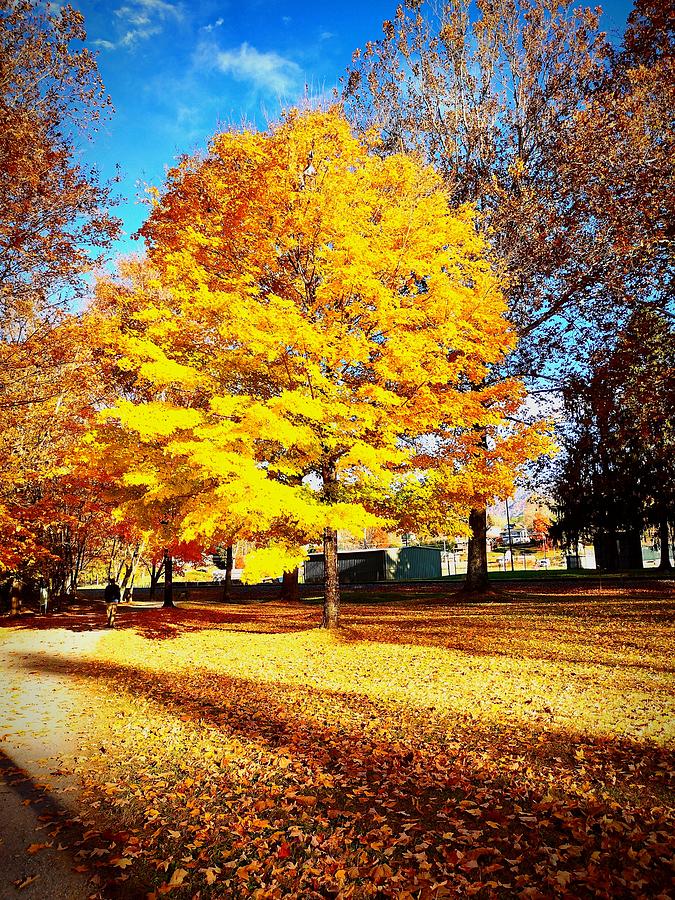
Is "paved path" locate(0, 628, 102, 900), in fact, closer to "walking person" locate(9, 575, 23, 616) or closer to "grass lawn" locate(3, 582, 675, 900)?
"grass lawn" locate(3, 582, 675, 900)

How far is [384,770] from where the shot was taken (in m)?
5.09

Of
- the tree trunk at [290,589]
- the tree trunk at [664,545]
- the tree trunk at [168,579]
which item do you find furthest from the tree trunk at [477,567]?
the tree trunk at [664,545]

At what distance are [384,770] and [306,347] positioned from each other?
6770mm

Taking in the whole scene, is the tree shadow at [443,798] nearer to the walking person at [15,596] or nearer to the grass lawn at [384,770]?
the grass lawn at [384,770]

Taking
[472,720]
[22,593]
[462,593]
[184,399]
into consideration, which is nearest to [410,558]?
[462,593]

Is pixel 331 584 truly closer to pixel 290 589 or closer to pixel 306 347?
pixel 306 347

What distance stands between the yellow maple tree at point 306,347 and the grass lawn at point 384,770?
2.59 meters

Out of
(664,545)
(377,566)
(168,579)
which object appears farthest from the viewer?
(377,566)

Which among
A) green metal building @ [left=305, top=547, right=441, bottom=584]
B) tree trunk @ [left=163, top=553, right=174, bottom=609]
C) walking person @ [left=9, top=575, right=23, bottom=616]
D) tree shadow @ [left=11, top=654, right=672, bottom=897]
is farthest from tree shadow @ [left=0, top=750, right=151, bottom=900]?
green metal building @ [left=305, top=547, right=441, bottom=584]

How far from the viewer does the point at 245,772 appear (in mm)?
5191

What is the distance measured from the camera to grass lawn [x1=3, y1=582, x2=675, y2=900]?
3.50 metres

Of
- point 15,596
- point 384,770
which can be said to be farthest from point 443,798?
point 15,596

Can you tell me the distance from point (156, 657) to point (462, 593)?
11785 millimetres

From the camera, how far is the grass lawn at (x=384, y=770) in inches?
138
